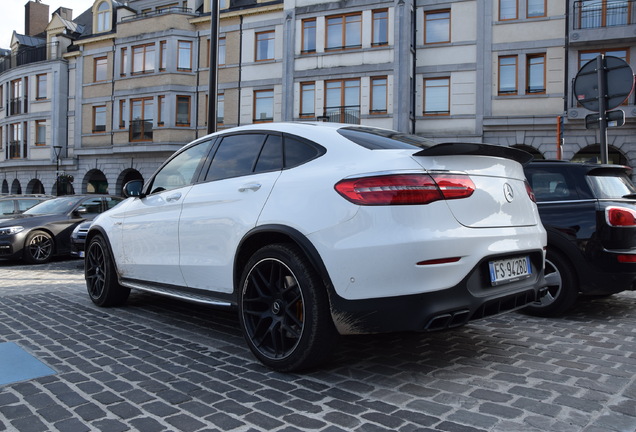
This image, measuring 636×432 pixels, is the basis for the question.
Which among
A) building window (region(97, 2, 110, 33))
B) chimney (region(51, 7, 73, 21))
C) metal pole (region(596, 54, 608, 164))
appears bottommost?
metal pole (region(596, 54, 608, 164))

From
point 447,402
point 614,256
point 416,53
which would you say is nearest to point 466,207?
point 447,402

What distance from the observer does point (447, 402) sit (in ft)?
9.48

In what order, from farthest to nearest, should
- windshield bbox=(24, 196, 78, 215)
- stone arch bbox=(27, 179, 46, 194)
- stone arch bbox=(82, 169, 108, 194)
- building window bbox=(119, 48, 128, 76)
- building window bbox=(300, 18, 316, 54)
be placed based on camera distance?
stone arch bbox=(27, 179, 46, 194) < stone arch bbox=(82, 169, 108, 194) < building window bbox=(119, 48, 128, 76) < building window bbox=(300, 18, 316, 54) < windshield bbox=(24, 196, 78, 215)

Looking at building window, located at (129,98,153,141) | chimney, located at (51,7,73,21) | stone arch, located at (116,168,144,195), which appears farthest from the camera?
chimney, located at (51,7,73,21)

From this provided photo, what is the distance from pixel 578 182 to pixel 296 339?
11.2 ft

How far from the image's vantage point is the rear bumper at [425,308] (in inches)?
115

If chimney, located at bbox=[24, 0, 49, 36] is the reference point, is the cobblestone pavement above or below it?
below

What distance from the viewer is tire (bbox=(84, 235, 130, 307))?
5.61m

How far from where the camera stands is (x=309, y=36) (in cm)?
2525

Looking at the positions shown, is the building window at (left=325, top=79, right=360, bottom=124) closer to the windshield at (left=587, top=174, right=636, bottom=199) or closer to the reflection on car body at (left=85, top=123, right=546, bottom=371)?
the windshield at (left=587, top=174, right=636, bottom=199)

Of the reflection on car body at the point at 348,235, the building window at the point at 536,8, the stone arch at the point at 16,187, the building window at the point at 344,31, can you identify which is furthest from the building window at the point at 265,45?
the reflection on car body at the point at 348,235

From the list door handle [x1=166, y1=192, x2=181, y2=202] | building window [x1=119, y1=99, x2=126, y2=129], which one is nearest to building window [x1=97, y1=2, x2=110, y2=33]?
building window [x1=119, y1=99, x2=126, y2=129]

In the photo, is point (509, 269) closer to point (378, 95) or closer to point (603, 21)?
point (378, 95)

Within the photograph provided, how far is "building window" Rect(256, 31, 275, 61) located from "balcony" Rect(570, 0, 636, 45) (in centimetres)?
1360
